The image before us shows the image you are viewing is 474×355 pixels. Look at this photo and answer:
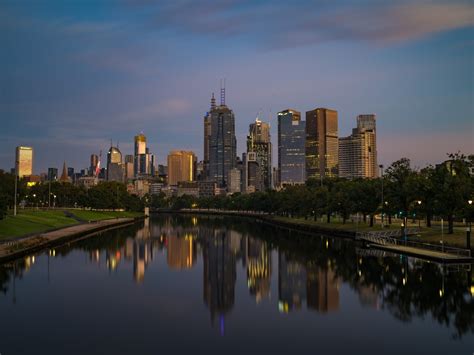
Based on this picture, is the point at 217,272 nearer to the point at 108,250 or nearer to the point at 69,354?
the point at 108,250

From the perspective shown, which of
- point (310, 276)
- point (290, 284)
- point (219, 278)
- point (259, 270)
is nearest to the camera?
point (290, 284)

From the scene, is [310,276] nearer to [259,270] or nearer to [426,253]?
[259,270]

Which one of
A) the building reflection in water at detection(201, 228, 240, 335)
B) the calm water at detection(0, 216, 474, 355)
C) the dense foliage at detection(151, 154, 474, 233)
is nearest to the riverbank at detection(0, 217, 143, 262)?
the calm water at detection(0, 216, 474, 355)

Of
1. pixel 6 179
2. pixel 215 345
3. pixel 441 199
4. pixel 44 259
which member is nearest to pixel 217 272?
pixel 44 259

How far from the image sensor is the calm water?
25.7 metres

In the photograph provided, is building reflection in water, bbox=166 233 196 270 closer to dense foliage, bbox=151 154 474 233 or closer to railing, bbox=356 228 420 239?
railing, bbox=356 228 420 239

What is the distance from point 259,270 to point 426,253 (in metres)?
19.2

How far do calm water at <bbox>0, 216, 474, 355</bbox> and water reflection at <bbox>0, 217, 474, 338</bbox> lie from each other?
0.13 meters

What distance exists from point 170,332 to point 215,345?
371 centimetres

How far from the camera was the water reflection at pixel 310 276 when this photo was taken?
33562 millimetres

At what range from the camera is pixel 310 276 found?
155 ft

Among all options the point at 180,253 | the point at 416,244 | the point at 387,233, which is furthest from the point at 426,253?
the point at 180,253

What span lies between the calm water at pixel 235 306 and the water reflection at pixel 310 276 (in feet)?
0.43

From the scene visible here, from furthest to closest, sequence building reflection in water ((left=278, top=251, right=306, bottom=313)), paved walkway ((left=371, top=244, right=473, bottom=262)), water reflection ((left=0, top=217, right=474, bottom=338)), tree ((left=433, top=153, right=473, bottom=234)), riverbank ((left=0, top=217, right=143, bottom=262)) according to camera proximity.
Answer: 1. tree ((left=433, top=153, right=473, bottom=234))
2. riverbank ((left=0, top=217, right=143, bottom=262))
3. paved walkway ((left=371, top=244, right=473, bottom=262))
4. building reflection in water ((left=278, top=251, right=306, bottom=313))
5. water reflection ((left=0, top=217, right=474, bottom=338))
